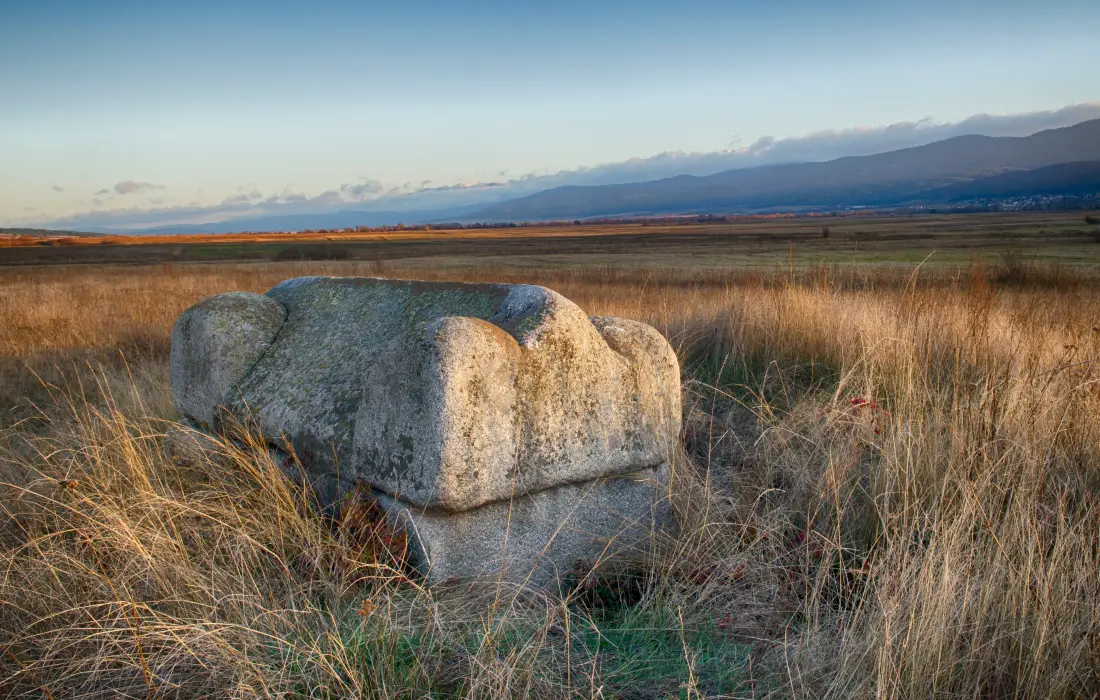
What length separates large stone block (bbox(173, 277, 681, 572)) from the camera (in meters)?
2.90

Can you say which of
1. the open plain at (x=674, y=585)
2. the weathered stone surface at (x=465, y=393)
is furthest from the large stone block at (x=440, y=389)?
the open plain at (x=674, y=585)

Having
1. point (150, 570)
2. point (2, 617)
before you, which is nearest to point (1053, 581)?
point (150, 570)

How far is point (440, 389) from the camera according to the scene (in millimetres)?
2840

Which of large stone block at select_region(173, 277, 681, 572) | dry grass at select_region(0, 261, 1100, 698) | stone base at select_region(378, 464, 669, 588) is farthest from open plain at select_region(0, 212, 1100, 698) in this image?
large stone block at select_region(173, 277, 681, 572)

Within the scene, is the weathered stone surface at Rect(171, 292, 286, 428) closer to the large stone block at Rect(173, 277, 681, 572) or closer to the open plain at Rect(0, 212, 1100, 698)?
the large stone block at Rect(173, 277, 681, 572)

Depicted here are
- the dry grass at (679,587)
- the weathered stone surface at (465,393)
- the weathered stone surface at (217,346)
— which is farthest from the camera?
the weathered stone surface at (217,346)

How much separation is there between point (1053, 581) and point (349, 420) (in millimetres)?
2987

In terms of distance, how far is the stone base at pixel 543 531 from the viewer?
2967 mm

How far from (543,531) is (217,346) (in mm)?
2293

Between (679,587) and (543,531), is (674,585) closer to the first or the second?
(679,587)

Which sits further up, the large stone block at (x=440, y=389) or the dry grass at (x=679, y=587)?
the large stone block at (x=440, y=389)

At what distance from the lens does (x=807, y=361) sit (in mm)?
6668

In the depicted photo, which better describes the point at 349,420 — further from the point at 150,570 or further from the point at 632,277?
the point at 632,277

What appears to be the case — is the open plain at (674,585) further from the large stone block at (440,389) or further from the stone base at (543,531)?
the large stone block at (440,389)
